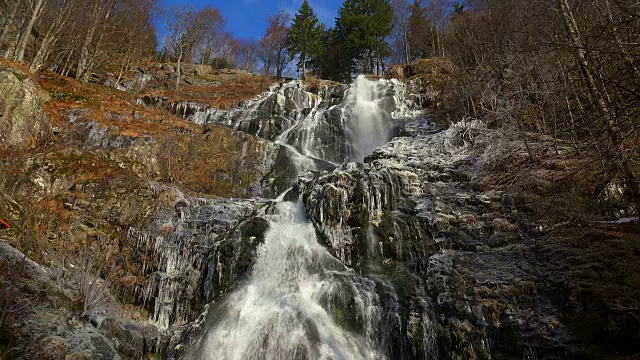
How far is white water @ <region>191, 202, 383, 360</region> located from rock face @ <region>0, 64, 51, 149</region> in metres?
9.47

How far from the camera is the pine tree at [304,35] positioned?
35.7 metres

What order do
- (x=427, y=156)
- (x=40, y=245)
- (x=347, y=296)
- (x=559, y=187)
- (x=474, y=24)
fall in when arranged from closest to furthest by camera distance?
(x=40, y=245), (x=347, y=296), (x=559, y=187), (x=427, y=156), (x=474, y=24)

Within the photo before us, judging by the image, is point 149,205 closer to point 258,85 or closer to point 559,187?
point 559,187

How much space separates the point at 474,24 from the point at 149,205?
22446 mm

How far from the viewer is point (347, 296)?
333 inches

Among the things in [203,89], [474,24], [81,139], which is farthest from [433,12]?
[81,139]

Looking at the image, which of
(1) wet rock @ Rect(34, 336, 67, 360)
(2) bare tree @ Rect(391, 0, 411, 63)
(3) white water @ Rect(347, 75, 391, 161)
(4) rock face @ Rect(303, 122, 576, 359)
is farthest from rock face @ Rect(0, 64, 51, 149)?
(2) bare tree @ Rect(391, 0, 411, 63)

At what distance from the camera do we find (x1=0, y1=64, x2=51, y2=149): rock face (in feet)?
38.4

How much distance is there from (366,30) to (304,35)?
6.74 m

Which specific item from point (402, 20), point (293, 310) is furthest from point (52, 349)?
point (402, 20)

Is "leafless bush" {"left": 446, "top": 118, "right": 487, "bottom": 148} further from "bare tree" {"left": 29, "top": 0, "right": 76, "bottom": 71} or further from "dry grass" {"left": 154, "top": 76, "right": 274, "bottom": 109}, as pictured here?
"bare tree" {"left": 29, "top": 0, "right": 76, "bottom": 71}

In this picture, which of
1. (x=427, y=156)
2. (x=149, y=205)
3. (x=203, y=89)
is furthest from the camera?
(x=203, y=89)

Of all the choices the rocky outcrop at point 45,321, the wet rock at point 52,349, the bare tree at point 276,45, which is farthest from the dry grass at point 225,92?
the wet rock at point 52,349

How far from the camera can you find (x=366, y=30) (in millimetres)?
33000
